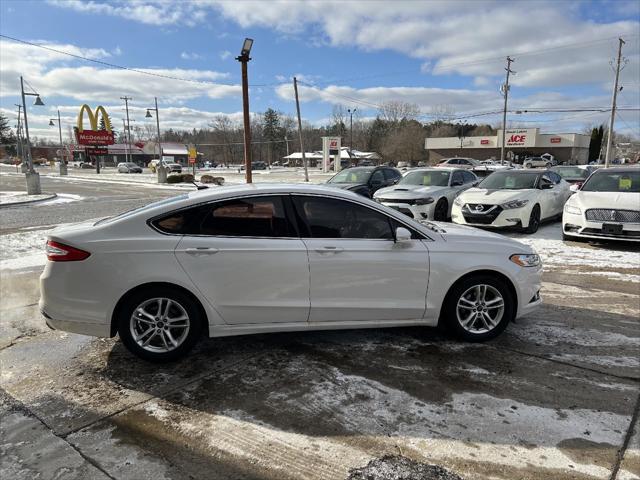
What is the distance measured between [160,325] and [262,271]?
0.98 m

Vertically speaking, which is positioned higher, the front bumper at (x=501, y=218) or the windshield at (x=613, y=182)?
the windshield at (x=613, y=182)

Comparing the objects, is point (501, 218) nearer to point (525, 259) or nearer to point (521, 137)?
point (525, 259)

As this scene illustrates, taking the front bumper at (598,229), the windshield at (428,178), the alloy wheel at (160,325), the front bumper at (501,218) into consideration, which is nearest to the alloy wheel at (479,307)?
the alloy wheel at (160,325)

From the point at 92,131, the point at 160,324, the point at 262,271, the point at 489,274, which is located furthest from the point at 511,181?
the point at 92,131

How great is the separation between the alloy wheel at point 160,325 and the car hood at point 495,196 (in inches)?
319

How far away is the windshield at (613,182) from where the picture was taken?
9.35m

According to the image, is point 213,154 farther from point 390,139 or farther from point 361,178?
point 361,178

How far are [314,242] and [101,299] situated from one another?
1815 millimetres

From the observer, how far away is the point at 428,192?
37.7 ft

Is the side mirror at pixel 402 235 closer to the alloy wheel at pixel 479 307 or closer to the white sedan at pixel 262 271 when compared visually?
the white sedan at pixel 262 271

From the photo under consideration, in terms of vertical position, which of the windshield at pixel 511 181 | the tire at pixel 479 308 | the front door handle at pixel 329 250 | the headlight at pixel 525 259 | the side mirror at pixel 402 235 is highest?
the windshield at pixel 511 181

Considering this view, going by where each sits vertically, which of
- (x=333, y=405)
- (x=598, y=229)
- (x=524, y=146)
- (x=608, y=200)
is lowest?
(x=333, y=405)

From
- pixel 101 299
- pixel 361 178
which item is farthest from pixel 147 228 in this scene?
pixel 361 178

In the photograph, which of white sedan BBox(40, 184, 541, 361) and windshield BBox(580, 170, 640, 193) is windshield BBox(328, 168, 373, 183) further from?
white sedan BBox(40, 184, 541, 361)
